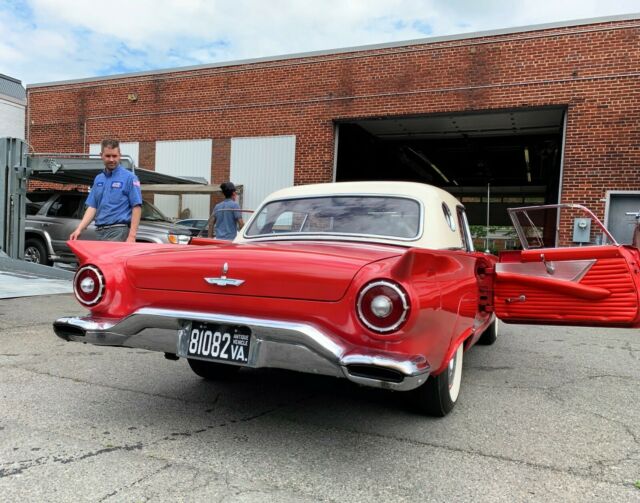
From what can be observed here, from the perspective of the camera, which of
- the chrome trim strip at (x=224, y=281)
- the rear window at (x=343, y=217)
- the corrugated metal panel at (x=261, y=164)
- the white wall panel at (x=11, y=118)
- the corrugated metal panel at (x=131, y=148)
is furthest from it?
the white wall panel at (x=11, y=118)

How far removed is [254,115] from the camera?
13.9m

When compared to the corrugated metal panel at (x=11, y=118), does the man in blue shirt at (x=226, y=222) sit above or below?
below

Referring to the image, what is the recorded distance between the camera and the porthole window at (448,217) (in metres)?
3.81

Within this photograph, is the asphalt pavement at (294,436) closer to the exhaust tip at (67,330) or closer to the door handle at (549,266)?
the exhaust tip at (67,330)

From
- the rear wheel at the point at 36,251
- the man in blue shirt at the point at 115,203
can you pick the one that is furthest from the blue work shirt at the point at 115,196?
the rear wheel at the point at 36,251

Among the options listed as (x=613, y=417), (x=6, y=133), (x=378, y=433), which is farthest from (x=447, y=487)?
(x=6, y=133)

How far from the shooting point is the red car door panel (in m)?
3.67

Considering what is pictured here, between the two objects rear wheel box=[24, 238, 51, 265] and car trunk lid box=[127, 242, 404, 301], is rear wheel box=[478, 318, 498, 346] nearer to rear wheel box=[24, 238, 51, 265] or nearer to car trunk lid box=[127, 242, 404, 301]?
car trunk lid box=[127, 242, 404, 301]

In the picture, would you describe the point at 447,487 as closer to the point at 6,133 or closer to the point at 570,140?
the point at 570,140

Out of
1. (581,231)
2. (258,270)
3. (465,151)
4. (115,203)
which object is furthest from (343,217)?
(465,151)

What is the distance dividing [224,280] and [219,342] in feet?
1.01

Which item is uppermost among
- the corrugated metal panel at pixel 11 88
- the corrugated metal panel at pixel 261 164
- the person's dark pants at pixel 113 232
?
the corrugated metal panel at pixel 11 88

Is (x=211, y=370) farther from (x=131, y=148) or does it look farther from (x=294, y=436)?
(x=131, y=148)

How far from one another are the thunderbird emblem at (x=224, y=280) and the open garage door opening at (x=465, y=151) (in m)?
4.36
